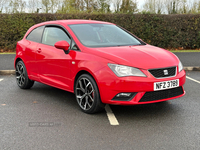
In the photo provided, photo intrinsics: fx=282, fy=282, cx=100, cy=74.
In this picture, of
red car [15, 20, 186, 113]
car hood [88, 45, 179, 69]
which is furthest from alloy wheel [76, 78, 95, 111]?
car hood [88, 45, 179, 69]

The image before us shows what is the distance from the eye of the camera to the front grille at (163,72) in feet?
14.9

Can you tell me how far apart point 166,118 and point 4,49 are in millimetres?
13999

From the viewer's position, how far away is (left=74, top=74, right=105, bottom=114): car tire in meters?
4.72

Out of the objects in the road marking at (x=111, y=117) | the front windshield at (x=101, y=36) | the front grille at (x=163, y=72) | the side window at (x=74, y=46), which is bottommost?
the road marking at (x=111, y=117)

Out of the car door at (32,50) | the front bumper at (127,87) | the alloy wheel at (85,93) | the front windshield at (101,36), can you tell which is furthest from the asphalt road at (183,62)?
the front bumper at (127,87)

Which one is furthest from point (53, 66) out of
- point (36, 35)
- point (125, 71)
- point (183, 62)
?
point (183, 62)

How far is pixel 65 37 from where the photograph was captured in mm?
5633

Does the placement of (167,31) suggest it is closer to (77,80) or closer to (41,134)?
(77,80)

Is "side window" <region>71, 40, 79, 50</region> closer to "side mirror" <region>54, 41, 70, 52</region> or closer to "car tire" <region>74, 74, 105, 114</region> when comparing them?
"side mirror" <region>54, 41, 70, 52</region>

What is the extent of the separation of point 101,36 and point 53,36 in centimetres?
110

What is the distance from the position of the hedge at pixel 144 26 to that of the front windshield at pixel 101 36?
435 inches

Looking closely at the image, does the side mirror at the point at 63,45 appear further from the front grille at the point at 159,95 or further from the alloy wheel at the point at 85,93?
the front grille at the point at 159,95

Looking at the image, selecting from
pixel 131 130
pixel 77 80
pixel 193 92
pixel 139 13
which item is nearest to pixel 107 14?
pixel 139 13

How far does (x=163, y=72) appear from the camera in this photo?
4.61m
